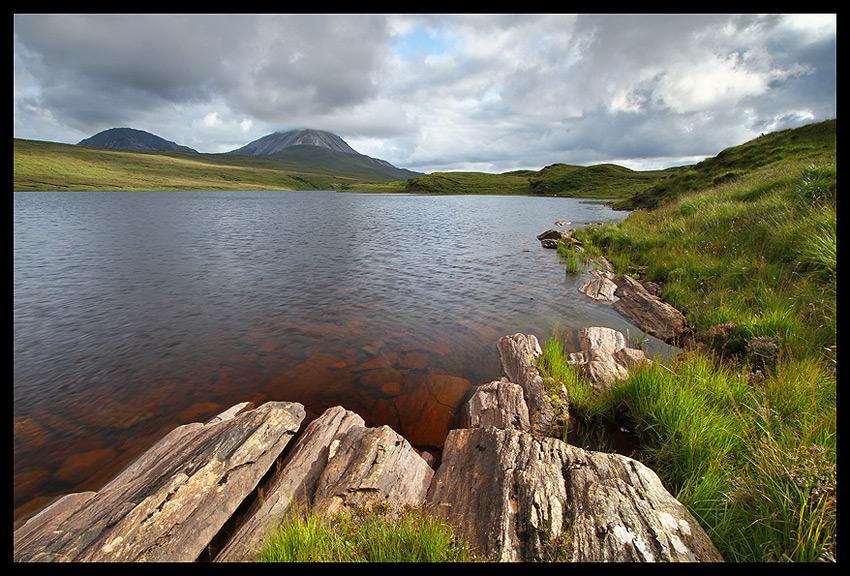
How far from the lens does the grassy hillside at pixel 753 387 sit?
329cm

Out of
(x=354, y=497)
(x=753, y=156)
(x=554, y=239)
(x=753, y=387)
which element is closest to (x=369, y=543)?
(x=354, y=497)

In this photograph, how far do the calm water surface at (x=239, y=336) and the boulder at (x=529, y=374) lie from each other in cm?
61

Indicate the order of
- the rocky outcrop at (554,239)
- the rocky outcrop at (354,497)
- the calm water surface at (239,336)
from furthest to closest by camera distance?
1. the rocky outcrop at (554,239)
2. the calm water surface at (239,336)
3. the rocky outcrop at (354,497)

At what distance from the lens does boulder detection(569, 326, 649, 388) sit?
7.64 metres

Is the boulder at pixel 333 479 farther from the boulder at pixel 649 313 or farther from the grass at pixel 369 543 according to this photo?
the boulder at pixel 649 313

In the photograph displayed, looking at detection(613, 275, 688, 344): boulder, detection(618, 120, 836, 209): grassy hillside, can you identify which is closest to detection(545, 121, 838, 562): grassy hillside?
detection(613, 275, 688, 344): boulder

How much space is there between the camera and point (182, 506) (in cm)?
433

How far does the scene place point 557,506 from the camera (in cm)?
390

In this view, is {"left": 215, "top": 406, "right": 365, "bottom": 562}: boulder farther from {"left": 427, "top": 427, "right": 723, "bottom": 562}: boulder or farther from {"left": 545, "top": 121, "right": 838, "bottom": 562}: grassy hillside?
{"left": 545, "top": 121, "right": 838, "bottom": 562}: grassy hillside

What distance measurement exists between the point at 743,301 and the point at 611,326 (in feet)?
12.6

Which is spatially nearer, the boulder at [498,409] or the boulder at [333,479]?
the boulder at [333,479]

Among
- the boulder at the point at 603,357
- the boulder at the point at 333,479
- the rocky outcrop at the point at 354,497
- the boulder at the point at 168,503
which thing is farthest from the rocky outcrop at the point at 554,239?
the boulder at the point at 168,503

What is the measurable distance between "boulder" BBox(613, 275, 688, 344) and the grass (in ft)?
34.3
